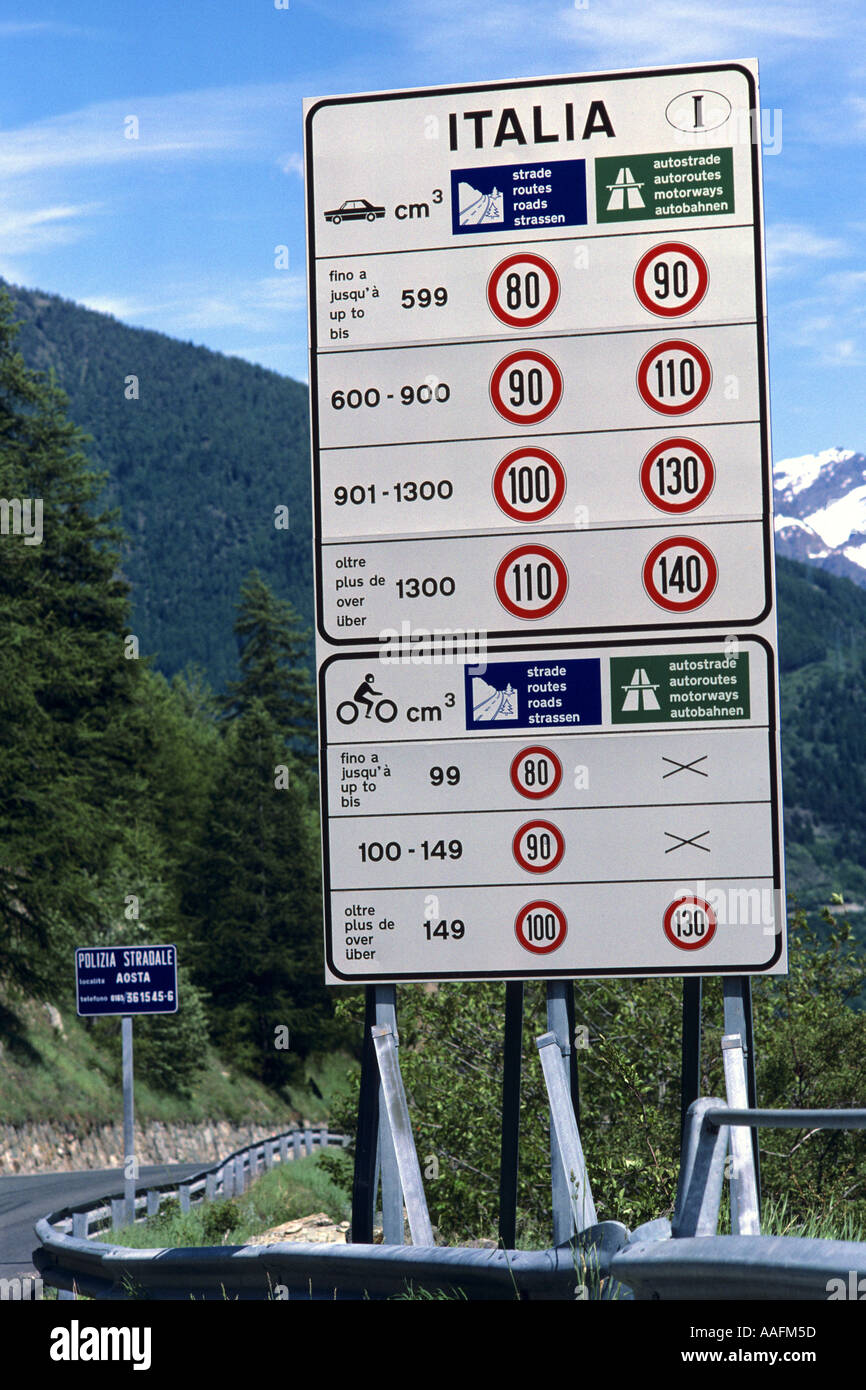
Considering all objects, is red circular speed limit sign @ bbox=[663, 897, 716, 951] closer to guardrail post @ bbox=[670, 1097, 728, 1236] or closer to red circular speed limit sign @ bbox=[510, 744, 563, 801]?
red circular speed limit sign @ bbox=[510, 744, 563, 801]

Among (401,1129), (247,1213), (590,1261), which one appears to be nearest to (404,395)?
(401,1129)

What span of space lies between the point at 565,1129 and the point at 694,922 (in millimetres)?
2157

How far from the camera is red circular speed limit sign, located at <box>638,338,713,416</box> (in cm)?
891

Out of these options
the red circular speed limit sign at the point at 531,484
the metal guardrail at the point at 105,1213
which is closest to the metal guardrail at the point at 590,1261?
the metal guardrail at the point at 105,1213

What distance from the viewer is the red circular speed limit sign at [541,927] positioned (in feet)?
29.2

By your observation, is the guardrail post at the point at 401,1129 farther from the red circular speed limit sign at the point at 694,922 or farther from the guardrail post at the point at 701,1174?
the guardrail post at the point at 701,1174

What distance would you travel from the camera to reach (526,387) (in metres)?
9.14

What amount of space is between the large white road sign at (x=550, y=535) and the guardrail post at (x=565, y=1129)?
1.85m

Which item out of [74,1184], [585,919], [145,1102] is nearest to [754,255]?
[585,919]

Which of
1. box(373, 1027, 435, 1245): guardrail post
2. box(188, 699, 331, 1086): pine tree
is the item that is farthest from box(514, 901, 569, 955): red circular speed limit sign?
box(188, 699, 331, 1086): pine tree
